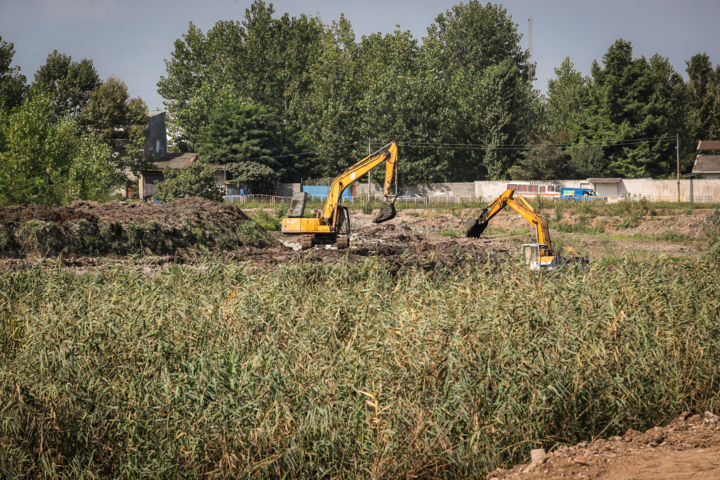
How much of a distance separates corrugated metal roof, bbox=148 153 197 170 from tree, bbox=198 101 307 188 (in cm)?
210

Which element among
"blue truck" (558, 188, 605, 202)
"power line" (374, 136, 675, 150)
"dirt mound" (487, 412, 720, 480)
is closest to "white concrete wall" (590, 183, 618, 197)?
"blue truck" (558, 188, 605, 202)

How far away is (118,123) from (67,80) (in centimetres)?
746

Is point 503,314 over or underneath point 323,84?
underneath

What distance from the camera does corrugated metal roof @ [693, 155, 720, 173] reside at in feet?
158

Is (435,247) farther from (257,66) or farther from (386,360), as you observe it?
(257,66)

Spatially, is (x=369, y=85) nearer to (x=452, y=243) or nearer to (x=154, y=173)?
(x=154, y=173)

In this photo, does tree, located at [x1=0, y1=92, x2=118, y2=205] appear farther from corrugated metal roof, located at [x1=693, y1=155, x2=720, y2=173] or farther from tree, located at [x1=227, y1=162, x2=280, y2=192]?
corrugated metal roof, located at [x1=693, y1=155, x2=720, y2=173]

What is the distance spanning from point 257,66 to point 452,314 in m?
60.6

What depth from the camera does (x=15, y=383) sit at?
18.5 feet

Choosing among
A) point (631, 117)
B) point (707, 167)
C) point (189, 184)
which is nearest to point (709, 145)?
point (707, 167)

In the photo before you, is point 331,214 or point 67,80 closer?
point 331,214

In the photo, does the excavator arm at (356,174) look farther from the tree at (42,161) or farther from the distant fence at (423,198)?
the distant fence at (423,198)

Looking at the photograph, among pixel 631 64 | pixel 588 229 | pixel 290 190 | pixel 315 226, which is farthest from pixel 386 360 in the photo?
pixel 631 64

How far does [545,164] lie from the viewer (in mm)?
48938
